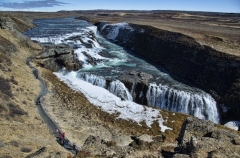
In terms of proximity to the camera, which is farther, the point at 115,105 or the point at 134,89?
the point at 134,89

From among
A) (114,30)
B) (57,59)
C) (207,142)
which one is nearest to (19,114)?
(207,142)

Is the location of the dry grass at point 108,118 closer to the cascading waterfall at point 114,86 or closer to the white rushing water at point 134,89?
the white rushing water at point 134,89

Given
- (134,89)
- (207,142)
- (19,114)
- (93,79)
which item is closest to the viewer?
(207,142)

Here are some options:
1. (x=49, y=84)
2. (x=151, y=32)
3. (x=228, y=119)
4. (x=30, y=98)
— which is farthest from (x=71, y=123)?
(x=151, y=32)

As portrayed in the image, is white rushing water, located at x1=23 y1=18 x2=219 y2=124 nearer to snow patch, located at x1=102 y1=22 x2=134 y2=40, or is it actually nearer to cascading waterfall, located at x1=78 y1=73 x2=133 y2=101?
cascading waterfall, located at x1=78 y1=73 x2=133 y2=101

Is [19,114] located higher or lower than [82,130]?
higher

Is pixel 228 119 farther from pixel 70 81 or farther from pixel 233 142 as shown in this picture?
pixel 70 81

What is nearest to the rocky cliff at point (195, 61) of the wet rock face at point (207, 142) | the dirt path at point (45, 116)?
the wet rock face at point (207, 142)

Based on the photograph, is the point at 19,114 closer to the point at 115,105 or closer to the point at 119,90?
the point at 115,105
